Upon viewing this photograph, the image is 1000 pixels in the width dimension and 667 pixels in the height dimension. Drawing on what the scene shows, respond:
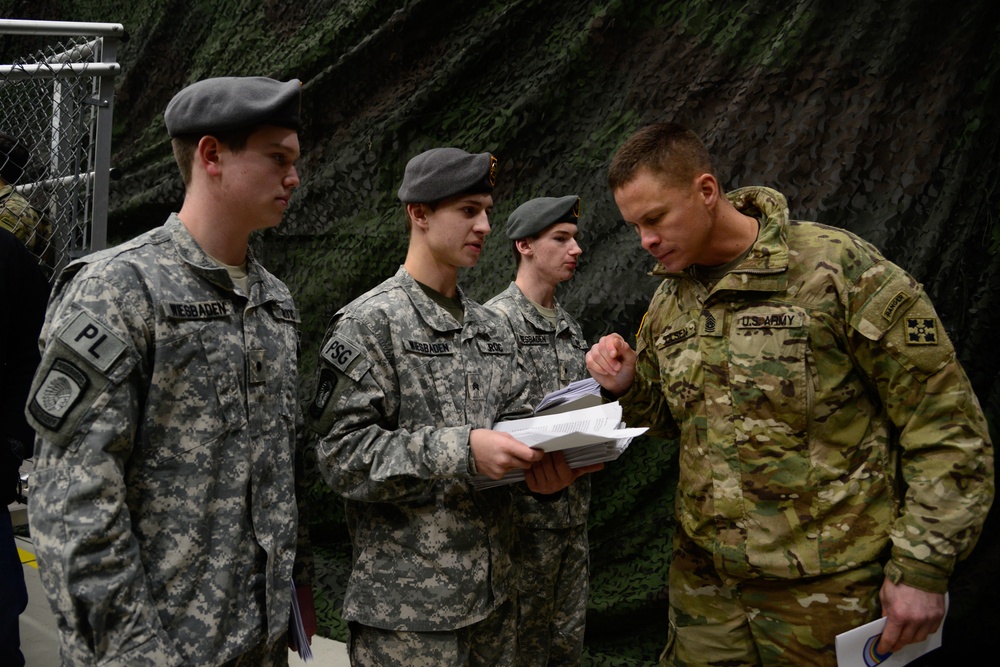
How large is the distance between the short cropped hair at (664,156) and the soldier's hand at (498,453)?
601 millimetres

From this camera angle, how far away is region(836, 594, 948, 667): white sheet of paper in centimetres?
141

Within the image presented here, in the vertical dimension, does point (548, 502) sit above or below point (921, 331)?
below

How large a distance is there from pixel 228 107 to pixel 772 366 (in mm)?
1093

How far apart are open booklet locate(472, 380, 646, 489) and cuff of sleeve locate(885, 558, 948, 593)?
525 mm

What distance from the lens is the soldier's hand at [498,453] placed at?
145cm

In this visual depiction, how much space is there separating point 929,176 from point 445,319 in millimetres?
1891

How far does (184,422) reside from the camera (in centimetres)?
118

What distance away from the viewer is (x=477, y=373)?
5.85 ft

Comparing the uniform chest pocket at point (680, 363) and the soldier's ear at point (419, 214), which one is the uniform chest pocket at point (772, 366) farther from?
the soldier's ear at point (419, 214)

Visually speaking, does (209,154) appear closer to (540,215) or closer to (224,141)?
(224,141)

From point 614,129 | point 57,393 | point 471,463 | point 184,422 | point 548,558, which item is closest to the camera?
point 57,393

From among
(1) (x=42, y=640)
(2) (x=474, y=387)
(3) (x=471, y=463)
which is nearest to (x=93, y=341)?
(3) (x=471, y=463)

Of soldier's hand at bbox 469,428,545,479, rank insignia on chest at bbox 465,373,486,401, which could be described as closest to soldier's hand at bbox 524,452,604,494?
soldier's hand at bbox 469,428,545,479

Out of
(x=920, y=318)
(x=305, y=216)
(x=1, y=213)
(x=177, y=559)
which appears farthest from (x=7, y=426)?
(x=305, y=216)
